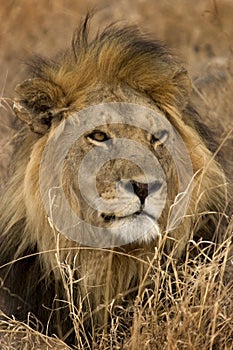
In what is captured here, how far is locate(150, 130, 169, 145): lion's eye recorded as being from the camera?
13.3 feet

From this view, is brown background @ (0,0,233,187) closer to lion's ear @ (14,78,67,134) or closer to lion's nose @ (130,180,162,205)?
lion's ear @ (14,78,67,134)

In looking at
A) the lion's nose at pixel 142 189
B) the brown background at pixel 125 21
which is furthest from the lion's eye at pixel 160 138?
the brown background at pixel 125 21

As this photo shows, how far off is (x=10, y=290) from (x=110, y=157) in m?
0.95

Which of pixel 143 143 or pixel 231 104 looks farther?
pixel 231 104

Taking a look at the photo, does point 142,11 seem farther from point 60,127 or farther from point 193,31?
point 60,127

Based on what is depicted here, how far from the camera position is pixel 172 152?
13.5 ft

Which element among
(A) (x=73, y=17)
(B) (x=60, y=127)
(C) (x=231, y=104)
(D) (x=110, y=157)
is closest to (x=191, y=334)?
(D) (x=110, y=157)

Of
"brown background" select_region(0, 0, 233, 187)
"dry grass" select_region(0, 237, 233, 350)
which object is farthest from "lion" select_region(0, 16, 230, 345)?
"brown background" select_region(0, 0, 233, 187)

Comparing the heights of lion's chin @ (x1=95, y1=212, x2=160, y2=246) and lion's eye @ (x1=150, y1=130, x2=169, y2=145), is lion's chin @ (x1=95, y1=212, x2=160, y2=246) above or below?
below

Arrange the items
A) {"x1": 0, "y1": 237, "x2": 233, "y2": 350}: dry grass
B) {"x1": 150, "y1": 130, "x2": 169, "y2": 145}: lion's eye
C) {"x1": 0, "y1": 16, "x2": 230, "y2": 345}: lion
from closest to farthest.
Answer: {"x1": 0, "y1": 237, "x2": 233, "y2": 350}: dry grass → {"x1": 0, "y1": 16, "x2": 230, "y2": 345}: lion → {"x1": 150, "y1": 130, "x2": 169, "y2": 145}: lion's eye

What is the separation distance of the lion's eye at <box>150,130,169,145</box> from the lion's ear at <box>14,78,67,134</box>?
16.6 inches

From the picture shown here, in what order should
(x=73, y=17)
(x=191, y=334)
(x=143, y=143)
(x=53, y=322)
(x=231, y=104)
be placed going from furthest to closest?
1. (x=73, y=17)
2. (x=231, y=104)
3. (x=53, y=322)
4. (x=143, y=143)
5. (x=191, y=334)

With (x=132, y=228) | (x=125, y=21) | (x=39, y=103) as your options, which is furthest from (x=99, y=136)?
(x=125, y=21)

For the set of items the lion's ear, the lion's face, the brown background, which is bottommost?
the brown background
